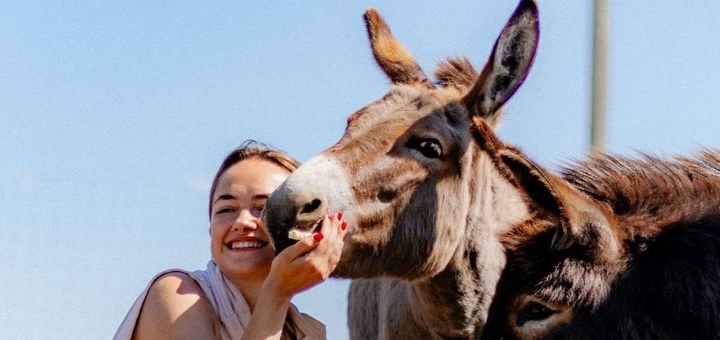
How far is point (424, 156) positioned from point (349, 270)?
0.56 m

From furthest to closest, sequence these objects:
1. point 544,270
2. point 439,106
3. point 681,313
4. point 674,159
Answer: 1. point 439,106
2. point 674,159
3. point 544,270
4. point 681,313

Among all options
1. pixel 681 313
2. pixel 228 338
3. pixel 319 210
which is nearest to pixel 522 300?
pixel 681 313

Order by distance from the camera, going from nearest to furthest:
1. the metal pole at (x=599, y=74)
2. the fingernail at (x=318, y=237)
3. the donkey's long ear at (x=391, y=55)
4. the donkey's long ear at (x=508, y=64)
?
the fingernail at (x=318, y=237) < the donkey's long ear at (x=508, y=64) < the donkey's long ear at (x=391, y=55) < the metal pole at (x=599, y=74)

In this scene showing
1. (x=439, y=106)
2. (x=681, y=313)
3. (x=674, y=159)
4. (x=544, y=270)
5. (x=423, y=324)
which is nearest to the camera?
(x=681, y=313)

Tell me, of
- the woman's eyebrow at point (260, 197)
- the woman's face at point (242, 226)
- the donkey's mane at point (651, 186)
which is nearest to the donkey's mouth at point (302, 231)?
the woman's face at point (242, 226)

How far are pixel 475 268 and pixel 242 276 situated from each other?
1.06 meters

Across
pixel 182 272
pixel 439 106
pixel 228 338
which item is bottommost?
pixel 228 338

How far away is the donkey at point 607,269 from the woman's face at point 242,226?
942 mm

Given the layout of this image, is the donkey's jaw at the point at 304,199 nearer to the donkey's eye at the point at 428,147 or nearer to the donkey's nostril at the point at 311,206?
the donkey's nostril at the point at 311,206

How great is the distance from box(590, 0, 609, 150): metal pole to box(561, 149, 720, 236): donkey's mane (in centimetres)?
148

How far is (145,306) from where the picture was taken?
406 centimetres

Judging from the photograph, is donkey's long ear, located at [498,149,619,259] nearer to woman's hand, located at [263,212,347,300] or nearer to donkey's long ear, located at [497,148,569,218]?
donkey's long ear, located at [497,148,569,218]

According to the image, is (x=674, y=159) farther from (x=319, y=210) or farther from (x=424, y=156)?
(x=319, y=210)

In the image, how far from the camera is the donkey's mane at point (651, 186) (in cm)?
390
